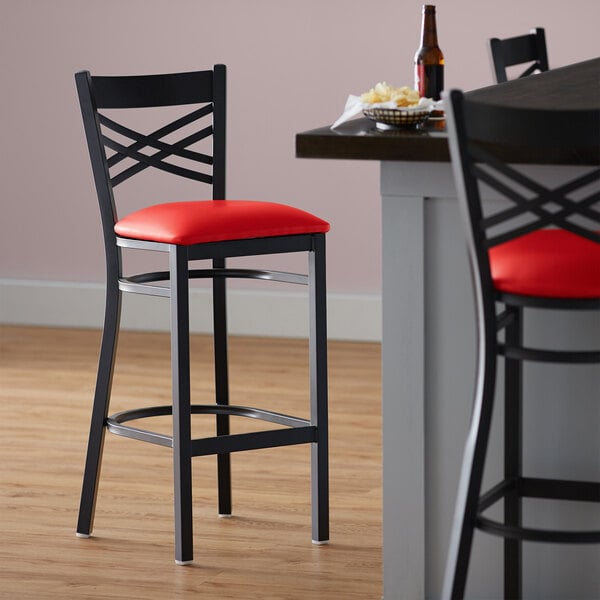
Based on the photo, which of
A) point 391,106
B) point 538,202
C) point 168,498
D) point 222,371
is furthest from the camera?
point 168,498

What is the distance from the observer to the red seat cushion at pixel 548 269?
1842 millimetres

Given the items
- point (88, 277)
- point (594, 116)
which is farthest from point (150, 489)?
point (88, 277)

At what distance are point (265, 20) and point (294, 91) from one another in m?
0.30

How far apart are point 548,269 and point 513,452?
17.0 inches

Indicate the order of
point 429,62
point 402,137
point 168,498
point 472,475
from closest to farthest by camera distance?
point 472,475, point 402,137, point 429,62, point 168,498

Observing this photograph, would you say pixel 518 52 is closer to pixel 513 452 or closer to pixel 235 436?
pixel 235 436

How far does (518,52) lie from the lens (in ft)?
12.0

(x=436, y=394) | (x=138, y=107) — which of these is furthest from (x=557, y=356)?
(x=138, y=107)

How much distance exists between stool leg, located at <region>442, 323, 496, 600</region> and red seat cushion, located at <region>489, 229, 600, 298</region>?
10 cm

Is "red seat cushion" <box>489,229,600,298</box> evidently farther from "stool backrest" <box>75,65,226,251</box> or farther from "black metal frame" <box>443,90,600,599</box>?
"stool backrest" <box>75,65,226,251</box>

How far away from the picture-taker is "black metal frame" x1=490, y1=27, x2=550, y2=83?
11.2ft

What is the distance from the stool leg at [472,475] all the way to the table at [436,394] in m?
0.35

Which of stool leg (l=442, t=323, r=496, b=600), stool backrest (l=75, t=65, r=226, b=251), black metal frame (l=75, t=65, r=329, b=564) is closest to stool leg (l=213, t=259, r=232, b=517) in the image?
black metal frame (l=75, t=65, r=329, b=564)

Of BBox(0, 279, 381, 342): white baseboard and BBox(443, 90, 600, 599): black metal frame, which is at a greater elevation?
BBox(443, 90, 600, 599): black metal frame
